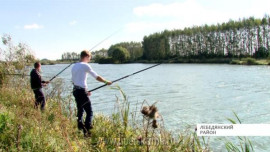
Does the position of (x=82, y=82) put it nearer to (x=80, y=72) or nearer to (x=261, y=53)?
(x=80, y=72)

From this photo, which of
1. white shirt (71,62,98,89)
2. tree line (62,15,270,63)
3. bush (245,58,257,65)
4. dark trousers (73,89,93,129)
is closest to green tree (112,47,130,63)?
tree line (62,15,270,63)

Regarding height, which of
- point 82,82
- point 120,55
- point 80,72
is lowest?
point 82,82

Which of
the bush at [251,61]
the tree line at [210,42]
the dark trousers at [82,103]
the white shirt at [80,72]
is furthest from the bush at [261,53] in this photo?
the white shirt at [80,72]

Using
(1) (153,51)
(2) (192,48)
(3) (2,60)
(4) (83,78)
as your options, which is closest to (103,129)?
(4) (83,78)

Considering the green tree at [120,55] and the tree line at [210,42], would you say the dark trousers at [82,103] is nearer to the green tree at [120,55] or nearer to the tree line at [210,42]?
the tree line at [210,42]

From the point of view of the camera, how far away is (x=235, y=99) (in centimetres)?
1442

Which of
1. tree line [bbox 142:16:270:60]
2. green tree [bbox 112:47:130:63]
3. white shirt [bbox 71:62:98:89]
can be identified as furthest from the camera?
green tree [bbox 112:47:130:63]

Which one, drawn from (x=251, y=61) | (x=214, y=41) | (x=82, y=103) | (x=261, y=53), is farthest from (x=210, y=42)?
(x=82, y=103)

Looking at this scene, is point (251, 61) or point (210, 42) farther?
point (210, 42)

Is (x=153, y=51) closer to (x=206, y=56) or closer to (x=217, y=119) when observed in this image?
(x=206, y=56)

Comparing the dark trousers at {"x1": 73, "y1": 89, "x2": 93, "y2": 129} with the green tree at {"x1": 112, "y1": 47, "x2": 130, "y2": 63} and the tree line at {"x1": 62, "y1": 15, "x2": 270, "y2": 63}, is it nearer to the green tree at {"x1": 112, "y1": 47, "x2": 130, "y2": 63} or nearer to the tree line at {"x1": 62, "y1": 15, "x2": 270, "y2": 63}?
the tree line at {"x1": 62, "y1": 15, "x2": 270, "y2": 63}

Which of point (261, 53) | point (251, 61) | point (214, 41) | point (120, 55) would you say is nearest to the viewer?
point (251, 61)

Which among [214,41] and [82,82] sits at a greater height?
[214,41]

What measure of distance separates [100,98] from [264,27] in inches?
2380
